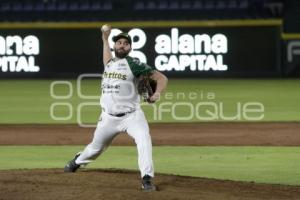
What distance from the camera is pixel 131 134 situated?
343 inches

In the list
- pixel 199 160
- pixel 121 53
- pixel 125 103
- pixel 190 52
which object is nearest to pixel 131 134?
pixel 125 103

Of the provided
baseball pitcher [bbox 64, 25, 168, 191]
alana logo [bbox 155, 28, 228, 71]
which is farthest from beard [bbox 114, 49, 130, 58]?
alana logo [bbox 155, 28, 228, 71]

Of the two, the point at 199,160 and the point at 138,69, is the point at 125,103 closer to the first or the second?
the point at 138,69

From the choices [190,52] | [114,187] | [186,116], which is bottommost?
[186,116]

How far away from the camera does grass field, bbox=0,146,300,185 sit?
10.5m

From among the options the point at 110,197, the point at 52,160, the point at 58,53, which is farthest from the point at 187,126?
the point at 58,53

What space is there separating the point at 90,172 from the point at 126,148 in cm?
362

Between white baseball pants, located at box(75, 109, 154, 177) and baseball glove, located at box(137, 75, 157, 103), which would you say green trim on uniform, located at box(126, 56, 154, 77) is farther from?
white baseball pants, located at box(75, 109, 154, 177)

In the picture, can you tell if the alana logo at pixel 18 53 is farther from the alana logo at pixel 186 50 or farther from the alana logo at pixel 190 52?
the alana logo at pixel 190 52

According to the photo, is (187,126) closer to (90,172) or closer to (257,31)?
(90,172)

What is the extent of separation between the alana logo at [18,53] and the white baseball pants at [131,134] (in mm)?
→ 15973

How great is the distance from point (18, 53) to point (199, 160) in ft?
46.0

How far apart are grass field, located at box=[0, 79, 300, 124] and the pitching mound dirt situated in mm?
7530

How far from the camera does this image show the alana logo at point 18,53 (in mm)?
24875
